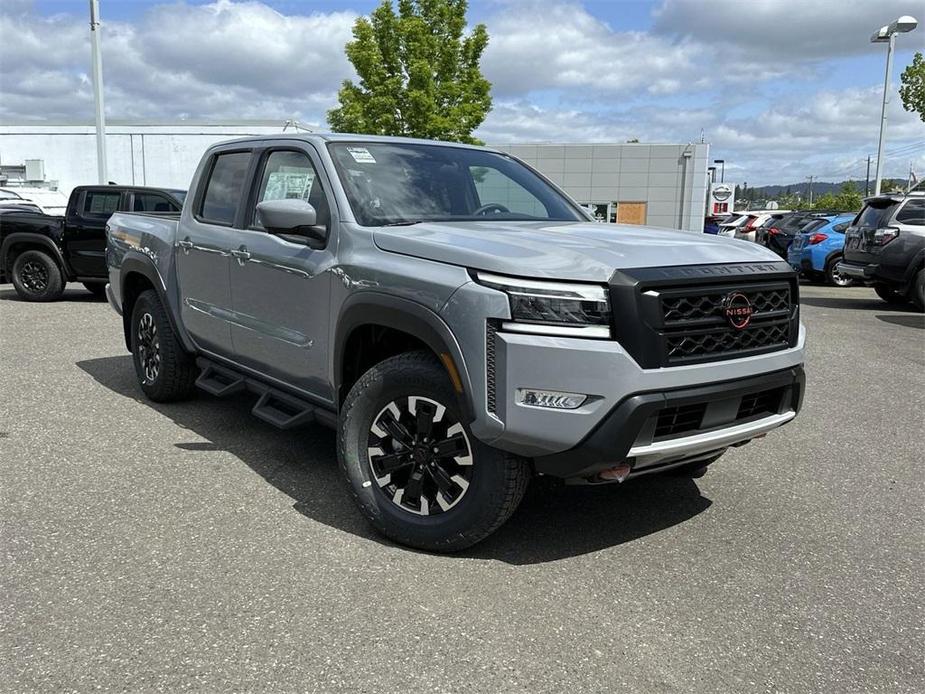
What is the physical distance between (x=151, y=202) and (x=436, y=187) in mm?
8414

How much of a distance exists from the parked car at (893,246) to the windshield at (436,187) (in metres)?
9.52

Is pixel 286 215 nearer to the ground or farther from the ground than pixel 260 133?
nearer to the ground

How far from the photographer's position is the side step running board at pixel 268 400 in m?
4.26

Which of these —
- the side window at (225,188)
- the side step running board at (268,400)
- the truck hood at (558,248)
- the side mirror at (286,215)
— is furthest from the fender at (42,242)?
the truck hood at (558,248)

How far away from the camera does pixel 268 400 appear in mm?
4676

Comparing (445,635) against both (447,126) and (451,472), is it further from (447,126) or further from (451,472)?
(447,126)

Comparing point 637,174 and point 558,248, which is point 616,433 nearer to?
point 558,248

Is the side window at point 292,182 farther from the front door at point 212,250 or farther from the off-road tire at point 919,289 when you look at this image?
the off-road tire at point 919,289

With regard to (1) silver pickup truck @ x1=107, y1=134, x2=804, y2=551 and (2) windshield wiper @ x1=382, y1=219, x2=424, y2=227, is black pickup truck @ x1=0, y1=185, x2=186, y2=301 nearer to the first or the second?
(1) silver pickup truck @ x1=107, y1=134, x2=804, y2=551

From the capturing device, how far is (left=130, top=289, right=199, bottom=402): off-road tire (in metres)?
5.81

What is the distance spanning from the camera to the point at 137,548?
3566mm

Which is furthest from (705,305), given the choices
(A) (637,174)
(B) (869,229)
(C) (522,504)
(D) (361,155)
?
(A) (637,174)

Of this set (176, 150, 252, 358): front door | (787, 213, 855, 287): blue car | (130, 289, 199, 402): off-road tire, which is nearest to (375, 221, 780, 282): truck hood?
(176, 150, 252, 358): front door

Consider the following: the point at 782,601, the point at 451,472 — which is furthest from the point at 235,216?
the point at 782,601
